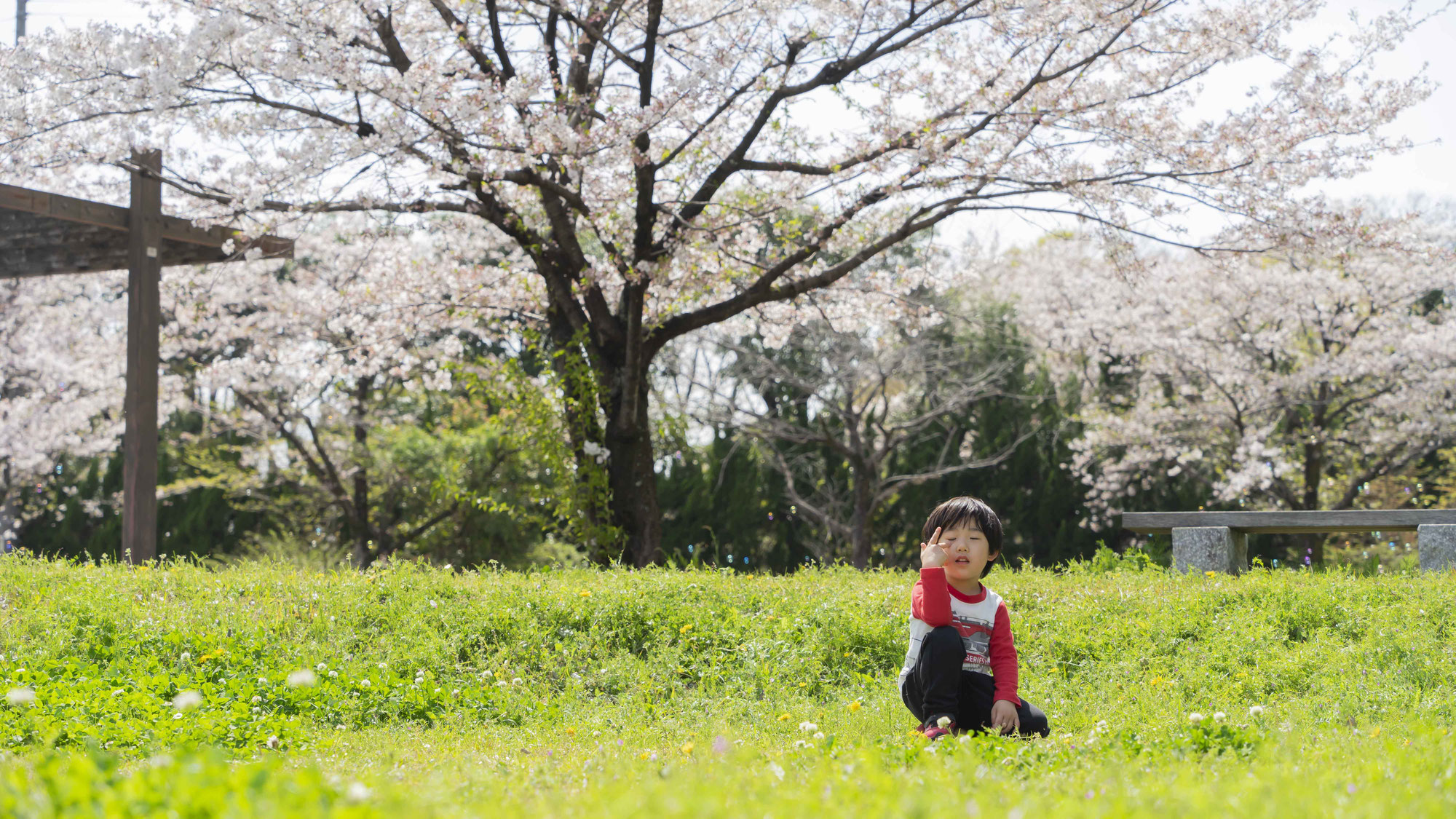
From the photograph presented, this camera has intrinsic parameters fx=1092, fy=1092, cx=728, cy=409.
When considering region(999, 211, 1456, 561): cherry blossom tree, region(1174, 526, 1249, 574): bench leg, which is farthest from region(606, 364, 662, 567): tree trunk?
region(999, 211, 1456, 561): cherry blossom tree

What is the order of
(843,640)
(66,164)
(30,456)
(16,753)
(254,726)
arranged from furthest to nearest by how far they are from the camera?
(30,456), (66,164), (843,640), (254,726), (16,753)

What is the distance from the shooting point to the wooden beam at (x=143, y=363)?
8.07 m

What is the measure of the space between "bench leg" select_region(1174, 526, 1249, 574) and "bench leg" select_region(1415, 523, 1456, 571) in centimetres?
114

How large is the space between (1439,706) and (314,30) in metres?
7.54

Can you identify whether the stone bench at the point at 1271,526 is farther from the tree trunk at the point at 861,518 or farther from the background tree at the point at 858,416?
the tree trunk at the point at 861,518

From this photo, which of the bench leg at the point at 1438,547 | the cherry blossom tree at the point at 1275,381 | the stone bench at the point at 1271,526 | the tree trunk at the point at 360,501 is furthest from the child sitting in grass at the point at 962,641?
the tree trunk at the point at 360,501

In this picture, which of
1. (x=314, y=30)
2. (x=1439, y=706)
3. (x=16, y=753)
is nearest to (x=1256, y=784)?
(x=1439, y=706)

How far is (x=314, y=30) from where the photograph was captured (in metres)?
7.57

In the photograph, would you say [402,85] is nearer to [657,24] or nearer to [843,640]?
[657,24]

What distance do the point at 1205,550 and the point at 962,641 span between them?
15.5 ft

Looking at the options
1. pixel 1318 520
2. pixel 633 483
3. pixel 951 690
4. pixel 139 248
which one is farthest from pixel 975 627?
pixel 139 248

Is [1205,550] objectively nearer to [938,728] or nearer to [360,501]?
[938,728]

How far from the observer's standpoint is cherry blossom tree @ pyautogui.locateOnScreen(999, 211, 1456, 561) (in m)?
12.9

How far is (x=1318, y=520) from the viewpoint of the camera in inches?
296
